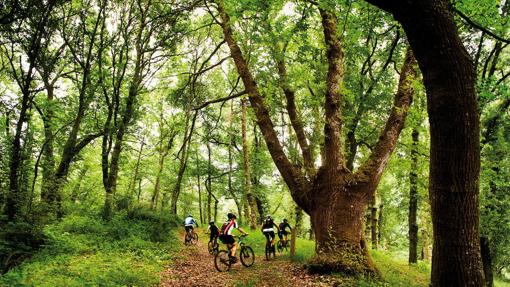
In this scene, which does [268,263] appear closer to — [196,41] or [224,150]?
[196,41]

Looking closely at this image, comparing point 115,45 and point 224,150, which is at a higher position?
point 115,45

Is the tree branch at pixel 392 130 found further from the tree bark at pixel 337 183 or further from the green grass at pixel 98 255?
the green grass at pixel 98 255

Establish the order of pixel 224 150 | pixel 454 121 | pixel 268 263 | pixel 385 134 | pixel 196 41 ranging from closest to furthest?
1. pixel 454 121
2. pixel 385 134
3. pixel 268 263
4. pixel 196 41
5. pixel 224 150

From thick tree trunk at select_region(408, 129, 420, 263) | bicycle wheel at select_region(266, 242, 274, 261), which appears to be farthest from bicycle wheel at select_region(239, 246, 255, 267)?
thick tree trunk at select_region(408, 129, 420, 263)

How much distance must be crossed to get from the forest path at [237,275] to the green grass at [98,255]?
561 millimetres

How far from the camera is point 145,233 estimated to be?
14852 mm

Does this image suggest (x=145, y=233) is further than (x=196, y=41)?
No

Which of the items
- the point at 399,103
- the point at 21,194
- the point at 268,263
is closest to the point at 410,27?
the point at 399,103

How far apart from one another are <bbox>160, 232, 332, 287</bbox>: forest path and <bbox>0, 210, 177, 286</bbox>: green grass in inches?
22.1

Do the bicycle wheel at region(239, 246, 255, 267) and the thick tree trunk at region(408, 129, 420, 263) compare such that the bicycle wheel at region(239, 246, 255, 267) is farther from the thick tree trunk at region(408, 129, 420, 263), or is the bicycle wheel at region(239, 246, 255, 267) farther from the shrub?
the thick tree trunk at region(408, 129, 420, 263)

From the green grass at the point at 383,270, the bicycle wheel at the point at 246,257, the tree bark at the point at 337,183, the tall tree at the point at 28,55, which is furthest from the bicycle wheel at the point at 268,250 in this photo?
the tall tree at the point at 28,55

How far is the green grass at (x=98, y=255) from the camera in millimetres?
7691

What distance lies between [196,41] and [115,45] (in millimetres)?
7932

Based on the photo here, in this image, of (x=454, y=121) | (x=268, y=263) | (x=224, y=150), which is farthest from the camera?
(x=224, y=150)
